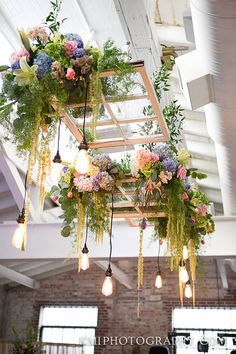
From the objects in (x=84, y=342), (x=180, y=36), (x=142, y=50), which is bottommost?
(x=84, y=342)

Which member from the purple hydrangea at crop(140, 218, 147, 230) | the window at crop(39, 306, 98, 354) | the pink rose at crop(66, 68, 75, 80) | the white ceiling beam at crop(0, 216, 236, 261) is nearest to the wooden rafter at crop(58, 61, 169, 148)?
the pink rose at crop(66, 68, 75, 80)

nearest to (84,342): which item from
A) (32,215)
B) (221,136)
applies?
(32,215)

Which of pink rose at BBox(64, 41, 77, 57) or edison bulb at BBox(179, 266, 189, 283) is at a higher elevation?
pink rose at BBox(64, 41, 77, 57)

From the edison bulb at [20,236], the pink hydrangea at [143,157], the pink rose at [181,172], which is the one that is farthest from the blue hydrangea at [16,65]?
the pink rose at [181,172]

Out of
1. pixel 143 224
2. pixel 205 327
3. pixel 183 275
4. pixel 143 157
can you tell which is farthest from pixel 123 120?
pixel 205 327

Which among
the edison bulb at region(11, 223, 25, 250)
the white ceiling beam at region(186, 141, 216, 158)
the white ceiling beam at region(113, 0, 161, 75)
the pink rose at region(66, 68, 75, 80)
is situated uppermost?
the white ceiling beam at region(186, 141, 216, 158)

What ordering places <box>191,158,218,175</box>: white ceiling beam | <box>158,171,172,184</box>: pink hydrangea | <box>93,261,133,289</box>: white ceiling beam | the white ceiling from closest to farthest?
the white ceiling, <box>158,171,172,184</box>: pink hydrangea, <box>191,158,218,175</box>: white ceiling beam, <box>93,261,133,289</box>: white ceiling beam

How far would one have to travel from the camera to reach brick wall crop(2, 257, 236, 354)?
455 inches

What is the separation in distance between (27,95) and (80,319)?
9679mm

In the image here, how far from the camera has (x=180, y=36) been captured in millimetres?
4734

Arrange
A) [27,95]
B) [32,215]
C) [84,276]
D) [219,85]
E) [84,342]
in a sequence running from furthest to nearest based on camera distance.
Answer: [84,276], [84,342], [32,215], [219,85], [27,95]

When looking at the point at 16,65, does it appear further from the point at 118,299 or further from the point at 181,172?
the point at 118,299

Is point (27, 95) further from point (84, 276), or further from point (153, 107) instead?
point (84, 276)

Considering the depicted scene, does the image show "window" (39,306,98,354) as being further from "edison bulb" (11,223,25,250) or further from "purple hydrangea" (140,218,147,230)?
"edison bulb" (11,223,25,250)
